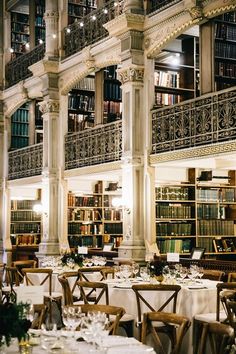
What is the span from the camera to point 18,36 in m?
18.6

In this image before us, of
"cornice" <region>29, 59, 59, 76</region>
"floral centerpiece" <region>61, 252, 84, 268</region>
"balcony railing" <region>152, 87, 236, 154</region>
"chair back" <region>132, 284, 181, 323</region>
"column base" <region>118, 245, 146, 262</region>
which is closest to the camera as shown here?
"chair back" <region>132, 284, 181, 323</region>

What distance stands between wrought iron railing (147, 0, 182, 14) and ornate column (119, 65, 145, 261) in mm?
1007

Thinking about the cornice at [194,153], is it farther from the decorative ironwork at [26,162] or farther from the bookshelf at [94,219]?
the decorative ironwork at [26,162]

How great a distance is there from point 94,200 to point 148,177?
414 centimetres

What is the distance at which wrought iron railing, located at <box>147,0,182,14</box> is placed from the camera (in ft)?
37.2

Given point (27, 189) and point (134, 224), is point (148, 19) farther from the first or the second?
point (27, 189)

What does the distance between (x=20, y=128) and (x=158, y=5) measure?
25.8 feet

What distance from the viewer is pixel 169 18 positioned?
11359mm

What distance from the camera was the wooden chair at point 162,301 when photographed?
7230mm

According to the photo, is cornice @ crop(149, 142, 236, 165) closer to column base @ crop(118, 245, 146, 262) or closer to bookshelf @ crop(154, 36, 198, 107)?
column base @ crop(118, 245, 146, 262)

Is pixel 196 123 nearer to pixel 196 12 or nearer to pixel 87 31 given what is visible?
pixel 196 12

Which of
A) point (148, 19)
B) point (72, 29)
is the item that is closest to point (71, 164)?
point (72, 29)

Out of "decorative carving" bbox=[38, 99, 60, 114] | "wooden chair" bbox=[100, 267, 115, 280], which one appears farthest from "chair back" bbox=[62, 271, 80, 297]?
"decorative carving" bbox=[38, 99, 60, 114]

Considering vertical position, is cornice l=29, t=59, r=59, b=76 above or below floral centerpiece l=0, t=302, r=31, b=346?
above
